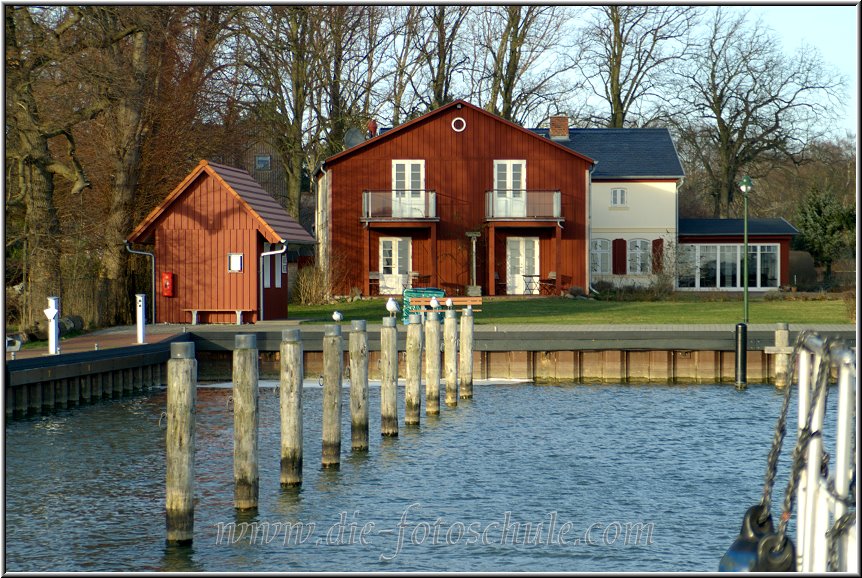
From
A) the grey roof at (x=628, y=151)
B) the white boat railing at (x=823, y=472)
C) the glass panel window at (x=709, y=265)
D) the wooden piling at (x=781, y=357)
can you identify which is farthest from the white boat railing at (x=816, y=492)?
the glass panel window at (x=709, y=265)

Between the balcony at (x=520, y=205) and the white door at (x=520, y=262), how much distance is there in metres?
1.49

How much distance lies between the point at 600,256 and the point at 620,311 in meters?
15.1

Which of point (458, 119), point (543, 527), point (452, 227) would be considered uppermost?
point (458, 119)

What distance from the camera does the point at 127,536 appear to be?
514 inches

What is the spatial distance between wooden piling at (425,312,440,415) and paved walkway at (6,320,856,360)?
4.53 m

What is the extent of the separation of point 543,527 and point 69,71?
18314 millimetres

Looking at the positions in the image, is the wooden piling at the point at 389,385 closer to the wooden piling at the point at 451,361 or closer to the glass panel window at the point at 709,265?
the wooden piling at the point at 451,361

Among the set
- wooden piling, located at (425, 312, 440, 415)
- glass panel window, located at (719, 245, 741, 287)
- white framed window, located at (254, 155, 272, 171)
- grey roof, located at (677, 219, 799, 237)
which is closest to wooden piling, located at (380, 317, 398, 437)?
wooden piling, located at (425, 312, 440, 415)

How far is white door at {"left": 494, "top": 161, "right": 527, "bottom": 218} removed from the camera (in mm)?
45531

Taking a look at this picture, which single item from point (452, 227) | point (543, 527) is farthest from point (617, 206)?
point (543, 527)

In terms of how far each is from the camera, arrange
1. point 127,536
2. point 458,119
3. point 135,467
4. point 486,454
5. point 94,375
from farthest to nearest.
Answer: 1. point 458,119
2. point 94,375
3. point 486,454
4. point 135,467
5. point 127,536

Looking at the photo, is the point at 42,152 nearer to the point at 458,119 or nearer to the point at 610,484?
the point at 610,484

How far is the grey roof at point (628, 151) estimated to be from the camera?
166 ft

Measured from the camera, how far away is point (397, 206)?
45.7 metres
